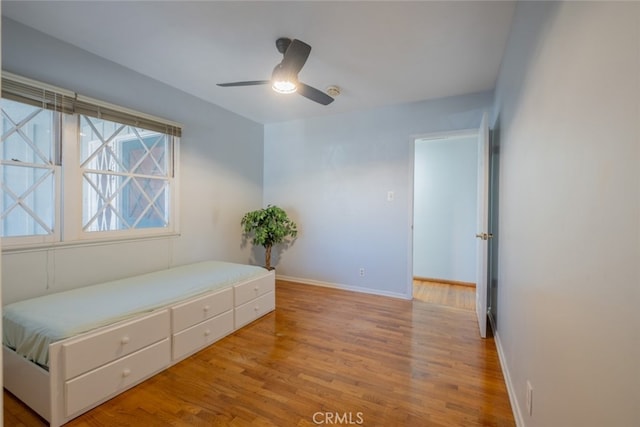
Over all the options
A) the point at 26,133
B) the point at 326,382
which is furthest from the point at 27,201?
the point at 326,382

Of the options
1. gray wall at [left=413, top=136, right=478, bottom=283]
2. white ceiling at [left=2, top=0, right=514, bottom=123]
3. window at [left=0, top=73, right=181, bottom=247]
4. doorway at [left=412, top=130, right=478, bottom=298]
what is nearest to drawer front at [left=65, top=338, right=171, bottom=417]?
window at [left=0, top=73, right=181, bottom=247]

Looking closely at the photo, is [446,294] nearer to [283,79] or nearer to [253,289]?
[253,289]

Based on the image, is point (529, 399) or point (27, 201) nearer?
point (529, 399)

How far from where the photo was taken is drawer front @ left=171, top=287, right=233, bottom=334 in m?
2.14

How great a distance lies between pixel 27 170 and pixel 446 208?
15.3 ft

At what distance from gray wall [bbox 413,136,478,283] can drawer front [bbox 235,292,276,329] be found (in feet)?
8.39

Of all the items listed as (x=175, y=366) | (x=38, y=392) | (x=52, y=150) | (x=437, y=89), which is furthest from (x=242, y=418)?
(x=437, y=89)

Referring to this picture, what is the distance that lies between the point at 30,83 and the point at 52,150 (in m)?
Result: 0.49

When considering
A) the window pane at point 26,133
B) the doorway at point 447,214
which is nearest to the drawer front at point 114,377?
the window pane at point 26,133

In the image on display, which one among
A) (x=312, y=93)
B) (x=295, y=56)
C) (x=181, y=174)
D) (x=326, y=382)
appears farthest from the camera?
(x=181, y=174)

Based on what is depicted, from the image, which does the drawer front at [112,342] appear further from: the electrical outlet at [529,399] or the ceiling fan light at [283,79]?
the electrical outlet at [529,399]

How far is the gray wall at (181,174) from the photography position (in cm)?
213

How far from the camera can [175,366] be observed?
2115 mm

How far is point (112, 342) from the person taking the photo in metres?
1.75
